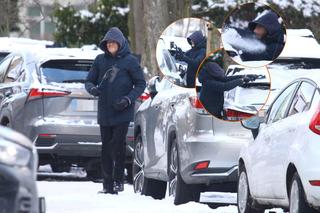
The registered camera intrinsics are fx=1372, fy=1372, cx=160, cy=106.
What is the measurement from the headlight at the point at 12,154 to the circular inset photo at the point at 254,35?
6.41 m

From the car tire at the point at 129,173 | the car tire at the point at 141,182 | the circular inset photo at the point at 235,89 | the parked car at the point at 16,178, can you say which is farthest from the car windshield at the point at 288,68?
the parked car at the point at 16,178

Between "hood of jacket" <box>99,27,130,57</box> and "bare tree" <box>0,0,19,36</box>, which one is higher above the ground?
"hood of jacket" <box>99,27,130,57</box>

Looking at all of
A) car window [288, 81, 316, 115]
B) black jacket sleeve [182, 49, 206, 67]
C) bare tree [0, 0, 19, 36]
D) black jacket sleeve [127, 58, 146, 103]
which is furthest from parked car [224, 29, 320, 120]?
bare tree [0, 0, 19, 36]

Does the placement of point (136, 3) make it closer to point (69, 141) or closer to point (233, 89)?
point (69, 141)

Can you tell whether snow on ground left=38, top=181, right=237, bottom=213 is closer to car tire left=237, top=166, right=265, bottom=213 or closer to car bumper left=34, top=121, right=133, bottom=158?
car tire left=237, top=166, right=265, bottom=213

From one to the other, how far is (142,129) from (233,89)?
278cm

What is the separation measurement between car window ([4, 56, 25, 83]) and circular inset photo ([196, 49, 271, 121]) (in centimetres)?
443

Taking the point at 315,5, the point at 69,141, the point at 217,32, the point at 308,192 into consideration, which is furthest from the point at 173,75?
the point at 315,5

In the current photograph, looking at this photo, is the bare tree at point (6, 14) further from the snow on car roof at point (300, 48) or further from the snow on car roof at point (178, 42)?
the snow on car roof at point (300, 48)

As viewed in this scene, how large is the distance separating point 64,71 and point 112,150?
2.14 m

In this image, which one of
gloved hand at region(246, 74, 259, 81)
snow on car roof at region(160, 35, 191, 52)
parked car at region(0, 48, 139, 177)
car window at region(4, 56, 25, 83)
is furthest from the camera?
car window at region(4, 56, 25, 83)

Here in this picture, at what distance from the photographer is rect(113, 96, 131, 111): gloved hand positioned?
1516 cm

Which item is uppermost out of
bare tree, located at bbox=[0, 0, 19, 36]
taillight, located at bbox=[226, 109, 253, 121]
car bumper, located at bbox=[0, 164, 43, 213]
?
car bumper, located at bbox=[0, 164, 43, 213]

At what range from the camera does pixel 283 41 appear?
46.7ft
